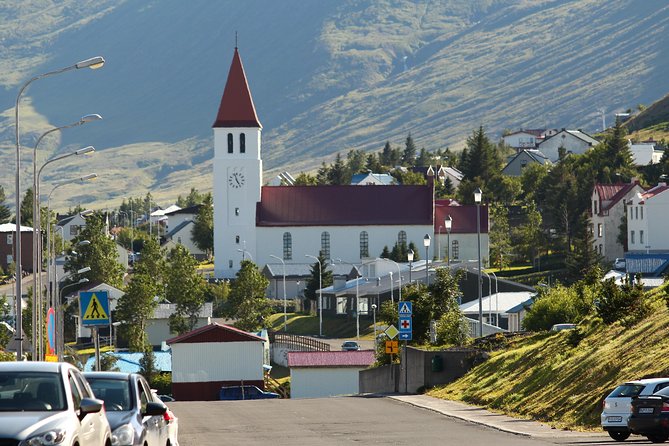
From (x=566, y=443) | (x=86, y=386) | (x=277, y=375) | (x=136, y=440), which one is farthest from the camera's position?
(x=277, y=375)

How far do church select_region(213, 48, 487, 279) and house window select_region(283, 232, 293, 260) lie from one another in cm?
8

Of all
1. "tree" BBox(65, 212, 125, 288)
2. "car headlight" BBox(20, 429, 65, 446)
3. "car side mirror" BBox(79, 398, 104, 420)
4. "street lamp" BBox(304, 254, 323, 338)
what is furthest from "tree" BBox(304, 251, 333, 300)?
"car headlight" BBox(20, 429, 65, 446)

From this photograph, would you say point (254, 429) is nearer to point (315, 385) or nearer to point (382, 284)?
point (315, 385)

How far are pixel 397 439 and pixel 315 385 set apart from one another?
128 ft

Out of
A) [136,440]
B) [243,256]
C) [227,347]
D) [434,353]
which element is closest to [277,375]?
[227,347]

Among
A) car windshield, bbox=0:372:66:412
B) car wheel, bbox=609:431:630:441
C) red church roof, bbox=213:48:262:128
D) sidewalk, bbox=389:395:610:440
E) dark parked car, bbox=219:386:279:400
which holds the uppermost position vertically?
red church roof, bbox=213:48:262:128

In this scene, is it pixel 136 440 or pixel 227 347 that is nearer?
pixel 136 440

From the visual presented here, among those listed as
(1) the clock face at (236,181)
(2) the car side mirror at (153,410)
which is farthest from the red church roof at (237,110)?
(2) the car side mirror at (153,410)

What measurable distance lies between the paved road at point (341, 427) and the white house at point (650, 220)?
70.1 meters

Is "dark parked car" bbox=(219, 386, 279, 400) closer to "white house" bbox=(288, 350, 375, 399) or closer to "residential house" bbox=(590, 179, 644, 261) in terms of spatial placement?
"white house" bbox=(288, 350, 375, 399)

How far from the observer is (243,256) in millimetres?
140250

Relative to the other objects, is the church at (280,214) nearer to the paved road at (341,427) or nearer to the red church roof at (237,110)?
the red church roof at (237,110)

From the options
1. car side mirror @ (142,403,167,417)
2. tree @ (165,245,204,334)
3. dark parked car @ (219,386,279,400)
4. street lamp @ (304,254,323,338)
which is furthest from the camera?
tree @ (165,245,204,334)

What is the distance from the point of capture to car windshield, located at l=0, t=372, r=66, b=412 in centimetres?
1603
